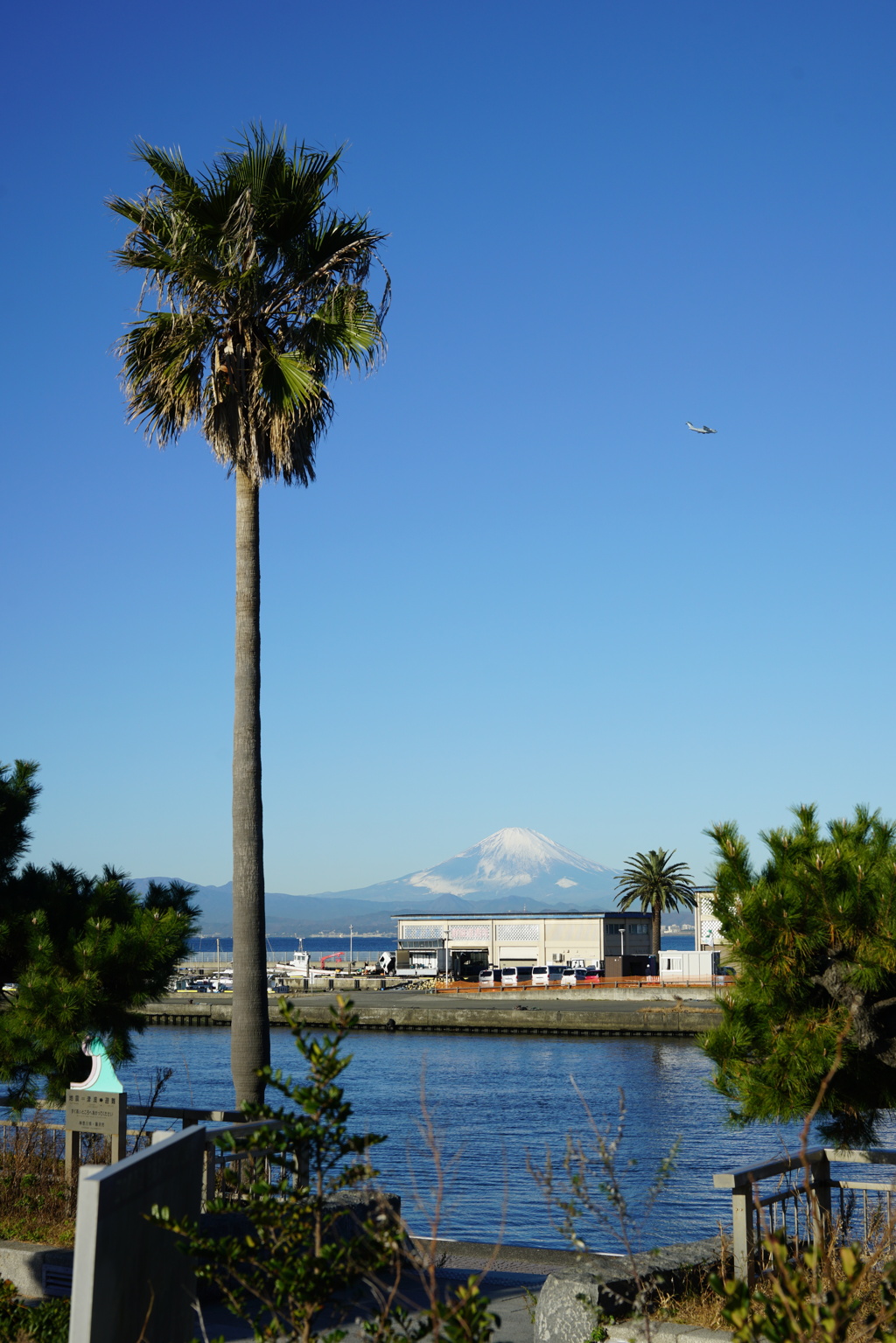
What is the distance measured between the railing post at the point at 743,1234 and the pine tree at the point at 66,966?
6.73 m

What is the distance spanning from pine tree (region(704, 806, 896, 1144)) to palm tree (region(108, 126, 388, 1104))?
737 centimetres

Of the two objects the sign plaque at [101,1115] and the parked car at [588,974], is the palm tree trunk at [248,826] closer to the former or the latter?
the sign plaque at [101,1115]

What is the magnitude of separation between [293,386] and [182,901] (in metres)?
6.80

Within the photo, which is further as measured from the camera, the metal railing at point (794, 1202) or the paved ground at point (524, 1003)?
the paved ground at point (524, 1003)

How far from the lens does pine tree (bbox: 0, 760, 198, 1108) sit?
42.4ft

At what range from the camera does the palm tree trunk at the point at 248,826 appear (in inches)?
592

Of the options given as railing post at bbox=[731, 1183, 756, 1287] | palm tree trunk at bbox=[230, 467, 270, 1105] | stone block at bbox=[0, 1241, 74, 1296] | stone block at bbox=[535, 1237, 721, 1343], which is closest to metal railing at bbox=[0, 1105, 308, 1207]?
palm tree trunk at bbox=[230, 467, 270, 1105]

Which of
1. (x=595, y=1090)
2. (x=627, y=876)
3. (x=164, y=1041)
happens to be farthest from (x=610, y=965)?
(x=595, y=1090)

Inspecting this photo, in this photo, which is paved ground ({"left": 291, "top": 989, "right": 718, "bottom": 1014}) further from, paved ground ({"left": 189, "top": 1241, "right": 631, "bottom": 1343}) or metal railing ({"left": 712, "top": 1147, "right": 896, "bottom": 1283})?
metal railing ({"left": 712, "top": 1147, "right": 896, "bottom": 1283})

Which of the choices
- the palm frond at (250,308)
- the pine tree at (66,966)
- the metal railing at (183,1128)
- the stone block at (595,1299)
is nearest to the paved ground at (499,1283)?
the stone block at (595,1299)

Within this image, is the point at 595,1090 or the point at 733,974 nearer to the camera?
the point at 733,974

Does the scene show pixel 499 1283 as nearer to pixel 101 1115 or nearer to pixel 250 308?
pixel 101 1115

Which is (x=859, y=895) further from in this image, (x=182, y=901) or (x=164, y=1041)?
(x=164, y=1041)

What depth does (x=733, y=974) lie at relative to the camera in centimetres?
1038
